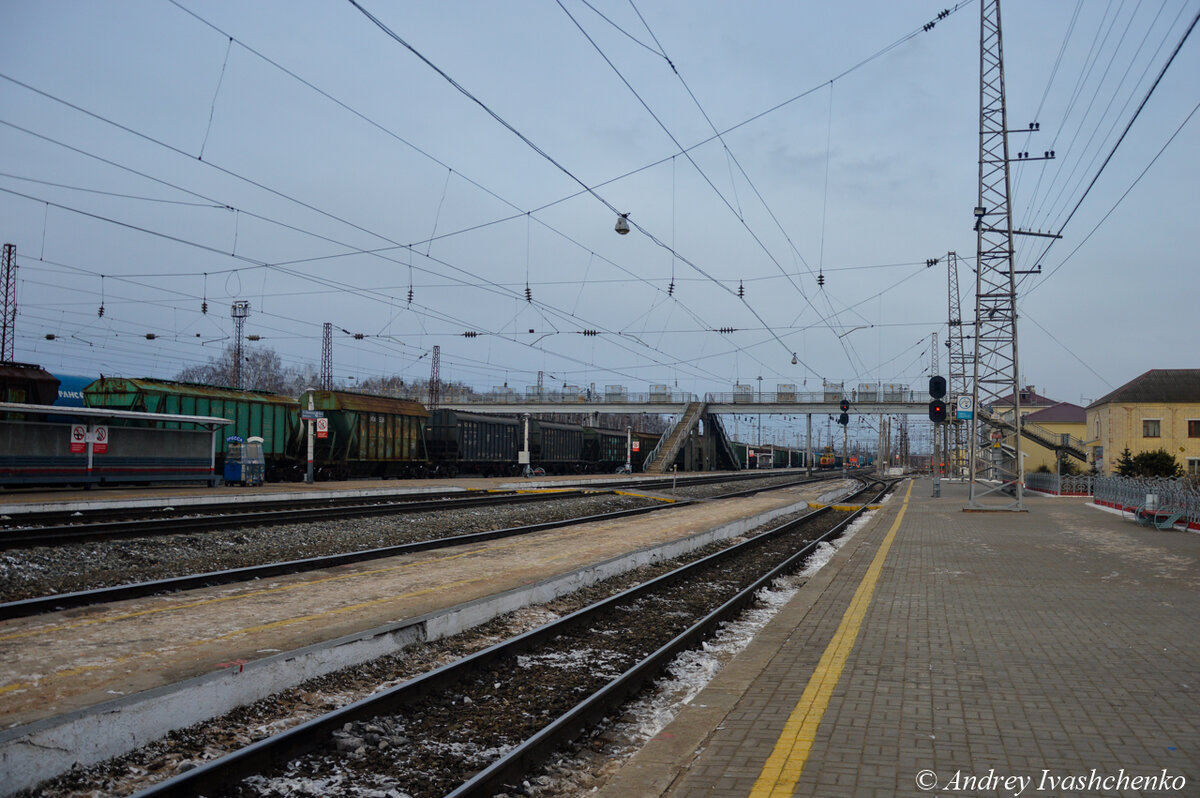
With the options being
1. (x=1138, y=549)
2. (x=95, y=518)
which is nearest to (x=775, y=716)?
(x=1138, y=549)

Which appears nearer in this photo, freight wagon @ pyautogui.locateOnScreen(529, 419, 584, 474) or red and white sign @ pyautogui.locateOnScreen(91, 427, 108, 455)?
red and white sign @ pyautogui.locateOnScreen(91, 427, 108, 455)

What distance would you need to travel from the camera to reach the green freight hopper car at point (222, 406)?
85.4 ft

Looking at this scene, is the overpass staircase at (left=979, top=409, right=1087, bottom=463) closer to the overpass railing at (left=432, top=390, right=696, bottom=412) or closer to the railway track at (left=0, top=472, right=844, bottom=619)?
the railway track at (left=0, top=472, right=844, bottom=619)

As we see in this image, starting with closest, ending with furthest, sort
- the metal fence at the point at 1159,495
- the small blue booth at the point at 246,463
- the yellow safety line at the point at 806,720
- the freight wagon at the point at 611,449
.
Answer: the yellow safety line at the point at 806,720 → the metal fence at the point at 1159,495 → the small blue booth at the point at 246,463 → the freight wagon at the point at 611,449

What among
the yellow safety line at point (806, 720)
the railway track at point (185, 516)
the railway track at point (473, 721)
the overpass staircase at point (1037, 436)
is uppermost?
the overpass staircase at point (1037, 436)

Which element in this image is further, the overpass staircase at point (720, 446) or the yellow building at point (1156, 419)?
the overpass staircase at point (720, 446)

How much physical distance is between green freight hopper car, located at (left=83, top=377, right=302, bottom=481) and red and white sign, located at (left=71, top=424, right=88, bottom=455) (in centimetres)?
435

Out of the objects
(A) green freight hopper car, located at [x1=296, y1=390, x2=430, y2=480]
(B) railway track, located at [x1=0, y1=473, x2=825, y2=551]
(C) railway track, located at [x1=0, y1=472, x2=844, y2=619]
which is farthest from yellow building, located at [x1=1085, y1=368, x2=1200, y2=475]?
(C) railway track, located at [x1=0, y1=472, x2=844, y2=619]

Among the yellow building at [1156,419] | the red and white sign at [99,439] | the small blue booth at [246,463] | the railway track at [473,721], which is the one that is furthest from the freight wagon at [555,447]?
the railway track at [473,721]

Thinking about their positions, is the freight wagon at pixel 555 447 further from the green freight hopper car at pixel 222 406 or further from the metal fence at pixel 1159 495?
the metal fence at pixel 1159 495

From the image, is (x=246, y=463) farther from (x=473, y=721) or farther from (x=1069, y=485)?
(x=1069, y=485)

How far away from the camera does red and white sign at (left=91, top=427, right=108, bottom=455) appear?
21391 mm

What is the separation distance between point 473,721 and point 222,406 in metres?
26.2

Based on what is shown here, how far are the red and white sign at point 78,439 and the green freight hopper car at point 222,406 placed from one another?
4.35m
